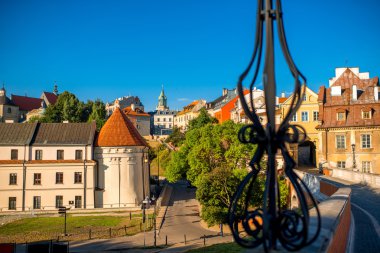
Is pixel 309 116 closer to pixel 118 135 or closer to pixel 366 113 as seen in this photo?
pixel 366 113

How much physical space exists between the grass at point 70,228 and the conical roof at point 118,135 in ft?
26.5

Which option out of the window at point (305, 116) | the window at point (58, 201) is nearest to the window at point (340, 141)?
the window at point (305, 116)

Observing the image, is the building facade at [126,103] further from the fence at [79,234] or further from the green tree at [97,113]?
the fence at [79,234]

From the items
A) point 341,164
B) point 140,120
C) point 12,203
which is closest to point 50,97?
point 140,120

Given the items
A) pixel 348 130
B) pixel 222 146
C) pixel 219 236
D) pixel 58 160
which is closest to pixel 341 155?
pixel 348 130

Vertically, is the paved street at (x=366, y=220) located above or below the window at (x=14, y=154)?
below

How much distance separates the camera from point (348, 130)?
4053 centimetres

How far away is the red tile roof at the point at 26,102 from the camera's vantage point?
4820 inches

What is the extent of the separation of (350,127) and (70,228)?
29.3 metres

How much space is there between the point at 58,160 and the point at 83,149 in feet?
8.96

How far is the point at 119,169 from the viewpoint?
39.2m

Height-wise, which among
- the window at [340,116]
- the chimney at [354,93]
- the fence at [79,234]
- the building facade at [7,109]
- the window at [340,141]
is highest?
the building facade at [7,109]

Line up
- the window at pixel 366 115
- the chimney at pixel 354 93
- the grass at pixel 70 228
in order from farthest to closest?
the chimney at pixel 354 93
the window at pixel 366 115
the grass at pixel 70 228

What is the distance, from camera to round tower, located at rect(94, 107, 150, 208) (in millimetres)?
38844
